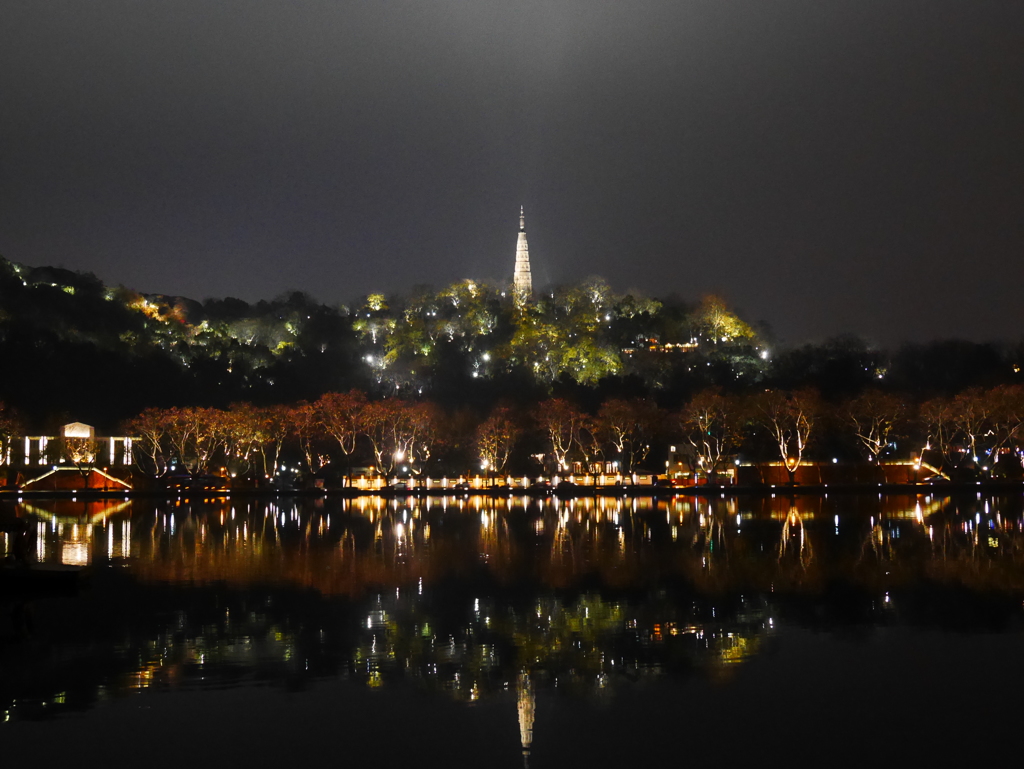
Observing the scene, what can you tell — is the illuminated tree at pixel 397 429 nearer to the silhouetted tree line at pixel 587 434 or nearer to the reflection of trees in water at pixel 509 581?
the silhouetted tree line at pixel 587 434

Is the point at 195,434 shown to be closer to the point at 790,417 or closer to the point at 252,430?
the point at 252,430

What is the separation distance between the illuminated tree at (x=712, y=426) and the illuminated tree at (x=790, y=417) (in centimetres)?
150

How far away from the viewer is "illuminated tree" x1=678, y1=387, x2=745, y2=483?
66.4 metres

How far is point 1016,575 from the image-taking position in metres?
19.7

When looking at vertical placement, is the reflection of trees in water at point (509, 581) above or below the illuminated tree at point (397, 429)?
below

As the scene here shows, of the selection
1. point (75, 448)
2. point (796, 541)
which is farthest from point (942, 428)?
point (75, 448)

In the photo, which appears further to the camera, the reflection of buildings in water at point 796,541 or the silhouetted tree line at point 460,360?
the silhouetted tree line at point 460,360

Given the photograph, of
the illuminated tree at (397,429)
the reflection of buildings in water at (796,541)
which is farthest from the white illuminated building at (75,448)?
the reflection of buildings in water at (796,541)

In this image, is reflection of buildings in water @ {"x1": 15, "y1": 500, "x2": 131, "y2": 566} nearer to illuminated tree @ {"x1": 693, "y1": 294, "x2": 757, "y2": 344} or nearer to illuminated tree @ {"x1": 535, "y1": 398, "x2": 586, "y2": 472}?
illuminated tree @ {"x1": 535, "y1": 398, "x2": 586, "y2": 472}

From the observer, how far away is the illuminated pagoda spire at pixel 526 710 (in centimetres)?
979

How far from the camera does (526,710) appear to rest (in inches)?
425

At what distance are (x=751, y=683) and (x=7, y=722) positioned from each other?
7559mm

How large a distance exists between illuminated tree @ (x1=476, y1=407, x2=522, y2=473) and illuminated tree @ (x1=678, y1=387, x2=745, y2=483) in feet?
35.5

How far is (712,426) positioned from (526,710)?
5910 centimetres
